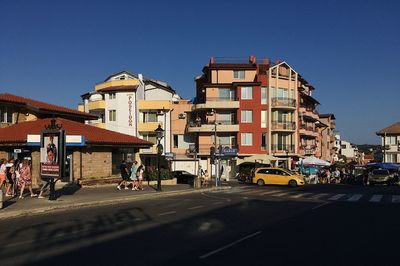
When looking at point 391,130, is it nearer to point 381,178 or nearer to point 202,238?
point 381,178

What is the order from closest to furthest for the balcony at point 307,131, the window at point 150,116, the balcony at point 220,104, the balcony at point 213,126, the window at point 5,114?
the window at point 5,114
the balcony at point 213,126
the balcony at point 220,104
the window at point 150,116
the balcony at point 307,131

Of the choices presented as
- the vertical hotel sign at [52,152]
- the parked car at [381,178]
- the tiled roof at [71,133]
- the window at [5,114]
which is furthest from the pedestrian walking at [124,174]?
the parked car at [381,178]

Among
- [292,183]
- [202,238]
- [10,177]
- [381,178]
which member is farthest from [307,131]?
[202,238]

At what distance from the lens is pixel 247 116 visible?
69188 mm

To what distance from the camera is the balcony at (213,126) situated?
224 ft

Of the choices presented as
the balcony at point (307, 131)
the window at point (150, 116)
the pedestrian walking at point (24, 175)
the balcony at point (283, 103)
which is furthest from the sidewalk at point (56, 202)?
the balcony at point (307, 131)

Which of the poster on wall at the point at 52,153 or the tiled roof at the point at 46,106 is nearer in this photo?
the poster on wall at the point at 52,153

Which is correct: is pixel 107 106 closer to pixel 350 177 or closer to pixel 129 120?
pixel 129 120

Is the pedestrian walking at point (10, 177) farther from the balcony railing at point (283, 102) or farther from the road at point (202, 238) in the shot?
the balcony railing at point (283, 102)

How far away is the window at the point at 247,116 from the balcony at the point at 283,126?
3.27m

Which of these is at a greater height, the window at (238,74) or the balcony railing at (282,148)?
the window at (238,74)

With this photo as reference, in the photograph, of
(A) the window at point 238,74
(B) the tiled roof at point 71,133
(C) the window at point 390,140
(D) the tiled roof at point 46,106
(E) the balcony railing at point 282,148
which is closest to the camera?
(B) the tiled roof at point 71,133

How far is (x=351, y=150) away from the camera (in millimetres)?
169625

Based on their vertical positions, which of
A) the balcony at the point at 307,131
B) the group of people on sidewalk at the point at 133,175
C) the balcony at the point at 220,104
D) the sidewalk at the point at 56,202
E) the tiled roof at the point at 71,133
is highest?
the balcony at the point at 220,104
